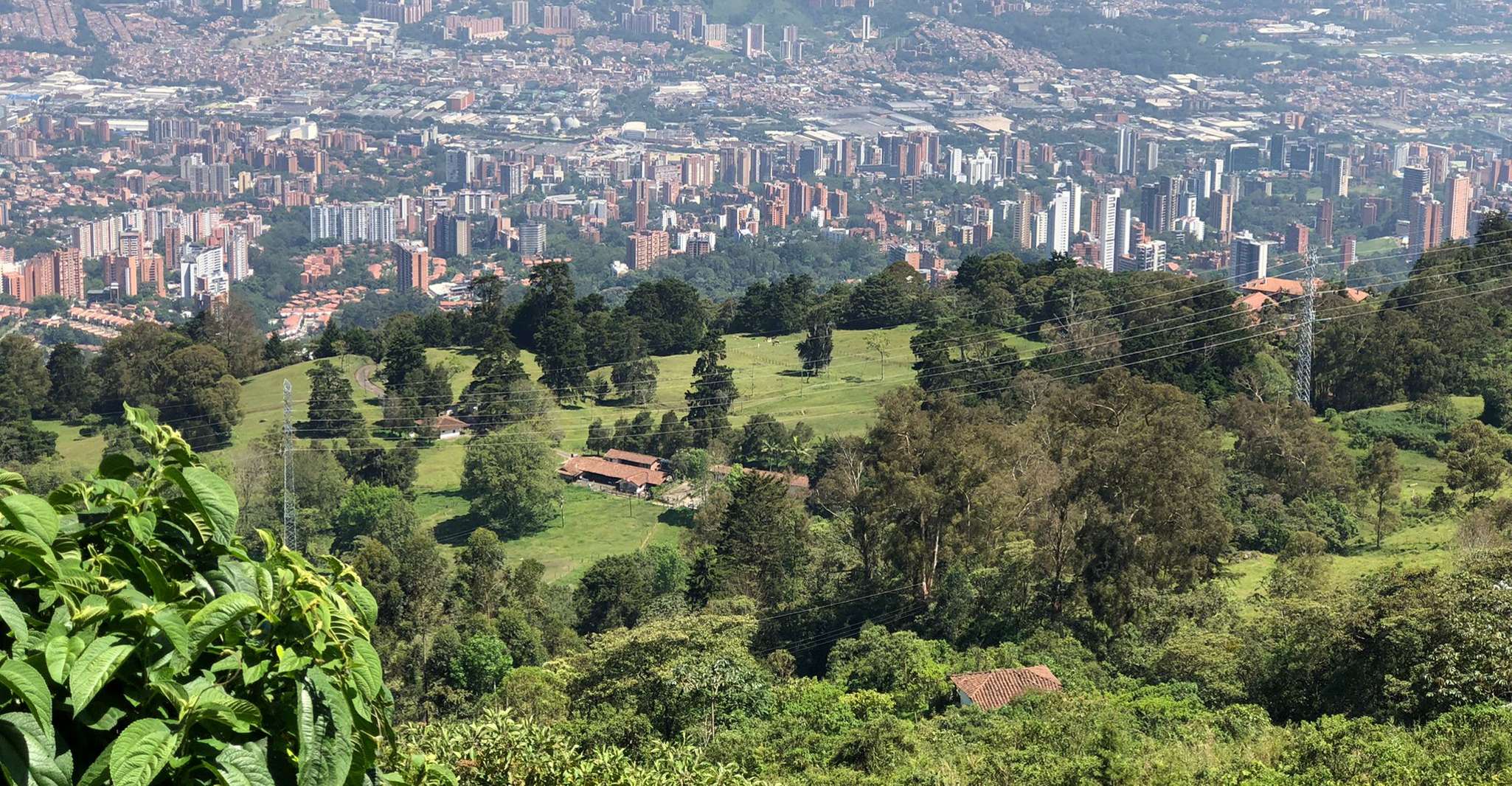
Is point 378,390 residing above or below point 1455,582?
below

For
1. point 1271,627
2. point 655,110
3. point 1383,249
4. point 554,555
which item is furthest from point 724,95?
point 1271,627

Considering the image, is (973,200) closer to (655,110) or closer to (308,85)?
(655,110)

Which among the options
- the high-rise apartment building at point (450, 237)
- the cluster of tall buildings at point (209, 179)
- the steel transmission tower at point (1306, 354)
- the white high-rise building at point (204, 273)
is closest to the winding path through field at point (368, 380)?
the steel transmission tower at point (1306, 354)

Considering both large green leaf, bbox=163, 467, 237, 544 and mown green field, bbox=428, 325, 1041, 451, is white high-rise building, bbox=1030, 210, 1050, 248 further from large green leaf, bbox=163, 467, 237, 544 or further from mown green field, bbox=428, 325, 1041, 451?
large green leaf, bbox=163, 467, 237, 544

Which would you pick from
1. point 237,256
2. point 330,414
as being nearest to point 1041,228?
point 237,256

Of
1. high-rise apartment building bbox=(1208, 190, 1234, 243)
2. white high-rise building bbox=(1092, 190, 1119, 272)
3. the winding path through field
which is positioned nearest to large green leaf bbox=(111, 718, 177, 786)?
the winding path through field

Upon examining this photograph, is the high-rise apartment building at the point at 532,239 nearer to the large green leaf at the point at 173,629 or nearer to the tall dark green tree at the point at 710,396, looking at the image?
the tall dark green tree at the point at 710,396
